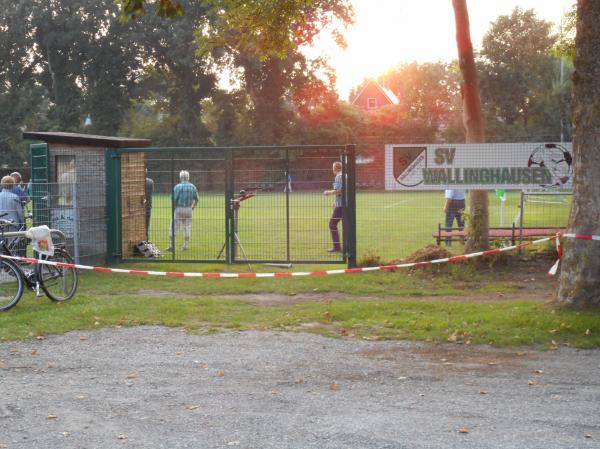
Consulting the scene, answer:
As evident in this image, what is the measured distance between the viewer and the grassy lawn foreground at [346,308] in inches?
352

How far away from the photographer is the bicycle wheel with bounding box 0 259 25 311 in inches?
397

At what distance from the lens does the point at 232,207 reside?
1459 centimetres

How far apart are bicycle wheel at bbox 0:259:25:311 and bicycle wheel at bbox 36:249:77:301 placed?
1.20 ft

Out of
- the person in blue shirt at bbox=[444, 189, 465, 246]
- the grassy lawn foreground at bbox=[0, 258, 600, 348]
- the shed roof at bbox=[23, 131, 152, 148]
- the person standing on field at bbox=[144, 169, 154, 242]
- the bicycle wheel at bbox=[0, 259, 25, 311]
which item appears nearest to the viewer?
the grassy lawn foreground at bbox=[0, 258, 600, 348]

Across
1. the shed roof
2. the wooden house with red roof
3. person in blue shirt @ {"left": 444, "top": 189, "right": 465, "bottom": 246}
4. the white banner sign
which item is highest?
the wooden house with red roof

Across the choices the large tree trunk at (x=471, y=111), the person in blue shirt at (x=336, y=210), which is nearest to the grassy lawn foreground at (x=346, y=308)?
the large tree trunk at (x=471, y=111)

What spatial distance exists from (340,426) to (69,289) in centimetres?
652

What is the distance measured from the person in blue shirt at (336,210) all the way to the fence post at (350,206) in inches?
31.5

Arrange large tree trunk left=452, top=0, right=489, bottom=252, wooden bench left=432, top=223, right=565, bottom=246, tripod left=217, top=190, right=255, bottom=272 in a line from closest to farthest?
large tree trunk left=452, top=0, right=489, bottom=252, tripod left=217, top=190, right=255, bottom=272, wooden bench left=432, top=223, right=565, bottom=246

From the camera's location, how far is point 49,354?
8.15m

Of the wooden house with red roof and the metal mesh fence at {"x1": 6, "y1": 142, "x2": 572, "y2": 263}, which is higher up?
the wooden house with red roof

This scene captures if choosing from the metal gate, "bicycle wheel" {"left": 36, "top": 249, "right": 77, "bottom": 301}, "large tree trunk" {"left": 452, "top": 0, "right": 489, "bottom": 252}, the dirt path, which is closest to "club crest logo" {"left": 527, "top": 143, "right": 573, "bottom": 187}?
"large tree trunk" {"left": 452, "top": 0, "right": 489, "bottom": 252}

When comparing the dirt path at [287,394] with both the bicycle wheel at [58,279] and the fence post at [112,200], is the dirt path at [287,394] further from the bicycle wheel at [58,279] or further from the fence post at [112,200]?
the fence post at [112,200]

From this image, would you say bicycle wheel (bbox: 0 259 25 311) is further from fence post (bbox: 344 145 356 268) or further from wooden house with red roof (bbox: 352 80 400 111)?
wooden house with red roof (bbox: 352 80 400 111)
